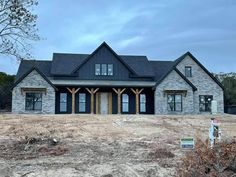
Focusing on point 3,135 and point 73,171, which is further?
point 3,135

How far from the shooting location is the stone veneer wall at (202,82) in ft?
118

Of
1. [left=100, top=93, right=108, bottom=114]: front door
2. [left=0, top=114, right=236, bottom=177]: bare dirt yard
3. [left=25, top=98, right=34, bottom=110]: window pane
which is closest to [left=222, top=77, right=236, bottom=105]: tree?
[left=100, top=93, right=108, bottom=114]: front door

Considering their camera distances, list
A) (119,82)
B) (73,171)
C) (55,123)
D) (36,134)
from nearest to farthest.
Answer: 1. (73,171)
2. (36,134)
3. (55,123)
4. (119,82)

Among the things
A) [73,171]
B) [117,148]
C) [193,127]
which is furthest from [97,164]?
[193,127]

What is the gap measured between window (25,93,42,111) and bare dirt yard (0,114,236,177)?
9298 mm

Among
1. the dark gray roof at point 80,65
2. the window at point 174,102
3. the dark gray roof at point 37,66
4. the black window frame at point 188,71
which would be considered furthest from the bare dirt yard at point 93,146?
the dark gray roof at point 37,66

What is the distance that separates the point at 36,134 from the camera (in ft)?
58.5

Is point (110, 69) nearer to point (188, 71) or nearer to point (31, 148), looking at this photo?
A: point (188, 71)

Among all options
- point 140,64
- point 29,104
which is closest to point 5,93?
point 29,104

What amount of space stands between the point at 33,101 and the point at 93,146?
17491 millimetres

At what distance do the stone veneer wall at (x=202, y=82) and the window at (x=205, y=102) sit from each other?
13.5 inches

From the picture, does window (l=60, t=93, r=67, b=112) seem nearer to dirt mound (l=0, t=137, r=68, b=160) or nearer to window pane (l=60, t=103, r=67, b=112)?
window pane (l=60, t=103, r=67, b=112)

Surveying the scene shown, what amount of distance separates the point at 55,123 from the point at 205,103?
59.9 feet

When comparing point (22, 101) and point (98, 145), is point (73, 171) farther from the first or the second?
point (22, 101)
